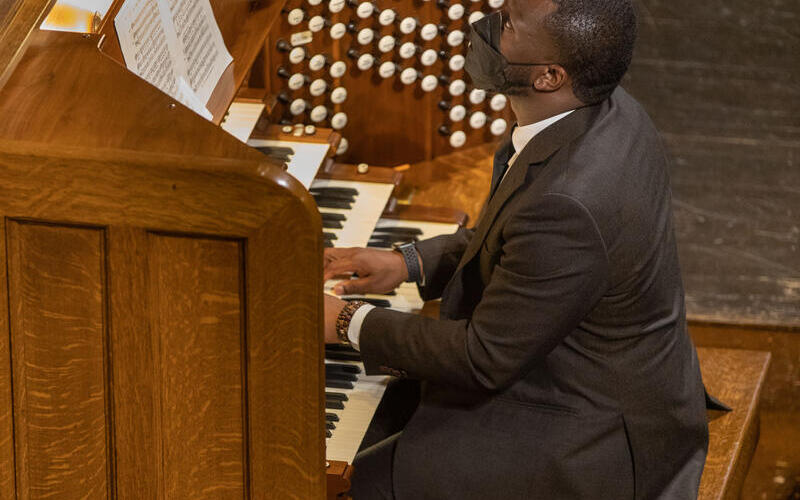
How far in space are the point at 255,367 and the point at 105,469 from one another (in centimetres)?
32

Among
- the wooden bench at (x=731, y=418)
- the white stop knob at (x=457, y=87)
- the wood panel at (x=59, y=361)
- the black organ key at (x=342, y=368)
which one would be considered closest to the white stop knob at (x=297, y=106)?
the white stop knob at (x=457, y=87)

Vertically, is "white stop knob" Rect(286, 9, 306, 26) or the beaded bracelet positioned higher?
"white stop knob" Rect(286, 9, 306, 26)

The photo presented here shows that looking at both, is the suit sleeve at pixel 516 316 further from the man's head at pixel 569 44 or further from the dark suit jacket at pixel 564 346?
the man's head at pixel 569 44

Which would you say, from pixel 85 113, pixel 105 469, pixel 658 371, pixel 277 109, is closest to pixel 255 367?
pixel 105 469

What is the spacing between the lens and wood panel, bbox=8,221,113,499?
177 cm

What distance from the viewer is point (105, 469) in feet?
6.22

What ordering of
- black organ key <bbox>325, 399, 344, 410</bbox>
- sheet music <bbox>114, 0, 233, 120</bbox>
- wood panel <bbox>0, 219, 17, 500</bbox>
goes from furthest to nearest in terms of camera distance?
black organ key <bbox>325, 399, 344, 410</bbox> → sheet music <bbox>114, 0, 233, 120</bbox> → wood panel <bbox>0, 219, 17, 500</bbox>

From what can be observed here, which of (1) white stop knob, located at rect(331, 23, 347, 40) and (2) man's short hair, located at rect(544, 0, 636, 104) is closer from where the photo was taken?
(2) man's short hair, located at rect(544, 0, 636, 104)

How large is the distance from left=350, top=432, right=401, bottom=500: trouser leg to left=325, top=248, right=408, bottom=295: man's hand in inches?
13.8

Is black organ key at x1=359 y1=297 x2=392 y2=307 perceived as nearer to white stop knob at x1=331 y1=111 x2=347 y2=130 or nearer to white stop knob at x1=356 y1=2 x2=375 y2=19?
white stop knob at x1=331 y1=111 x2=347 y2=130

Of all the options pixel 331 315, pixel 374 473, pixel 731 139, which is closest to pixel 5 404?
pixel 331 315

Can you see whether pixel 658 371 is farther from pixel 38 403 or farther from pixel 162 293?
pixel 38 403

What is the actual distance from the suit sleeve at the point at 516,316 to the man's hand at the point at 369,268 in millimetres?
396

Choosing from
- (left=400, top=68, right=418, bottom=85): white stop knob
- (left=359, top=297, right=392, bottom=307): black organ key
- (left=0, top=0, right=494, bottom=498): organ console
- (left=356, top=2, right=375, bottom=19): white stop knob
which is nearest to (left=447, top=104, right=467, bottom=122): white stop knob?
(left=400, top=68, right=418, bottom=85): white stop knob
